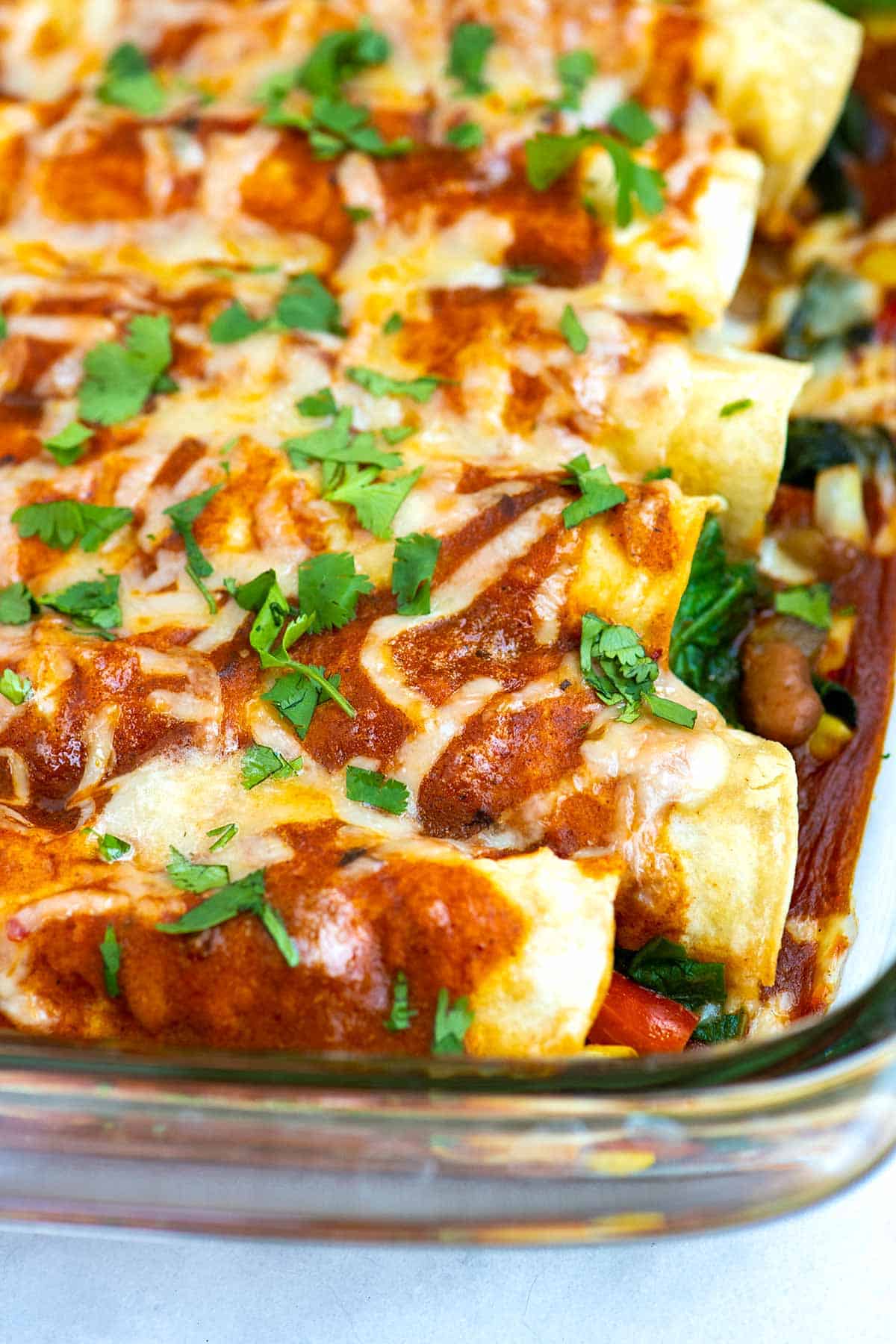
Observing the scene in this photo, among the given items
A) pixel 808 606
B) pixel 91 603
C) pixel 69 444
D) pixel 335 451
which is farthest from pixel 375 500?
pixel 808 606

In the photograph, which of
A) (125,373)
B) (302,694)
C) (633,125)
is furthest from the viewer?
(633,125)

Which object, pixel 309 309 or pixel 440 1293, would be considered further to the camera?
pixel 309 309

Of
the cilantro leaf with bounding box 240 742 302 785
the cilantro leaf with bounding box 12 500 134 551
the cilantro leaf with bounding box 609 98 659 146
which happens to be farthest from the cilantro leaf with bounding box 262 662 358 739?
the cilantro leaf with bounding box 609 98 659 146

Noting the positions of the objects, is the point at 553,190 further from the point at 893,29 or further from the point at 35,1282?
the point at 35,1282

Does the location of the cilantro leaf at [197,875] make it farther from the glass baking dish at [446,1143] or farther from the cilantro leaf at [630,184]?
the cilantro leaf at [630,184]

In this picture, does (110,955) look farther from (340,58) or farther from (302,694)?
(340,58)
